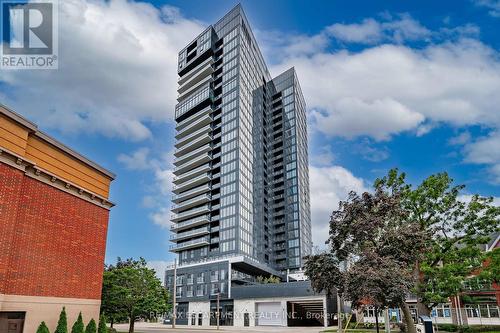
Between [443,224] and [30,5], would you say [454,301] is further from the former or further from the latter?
[30,5]

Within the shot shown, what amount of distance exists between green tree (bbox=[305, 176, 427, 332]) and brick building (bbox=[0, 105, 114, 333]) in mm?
16163

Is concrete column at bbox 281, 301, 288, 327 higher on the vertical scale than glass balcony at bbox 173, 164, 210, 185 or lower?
lower

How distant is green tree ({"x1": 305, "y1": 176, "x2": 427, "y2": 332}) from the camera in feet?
77.8

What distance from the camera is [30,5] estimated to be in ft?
62.0

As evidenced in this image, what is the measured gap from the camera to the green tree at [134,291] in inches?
1268

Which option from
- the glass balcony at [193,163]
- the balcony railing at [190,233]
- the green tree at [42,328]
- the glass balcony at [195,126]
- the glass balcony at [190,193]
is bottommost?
the green tree at [42,328]

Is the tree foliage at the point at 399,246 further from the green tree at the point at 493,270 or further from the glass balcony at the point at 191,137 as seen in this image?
the glass balcony at the point at 191,137

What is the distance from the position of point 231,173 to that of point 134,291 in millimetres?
48605

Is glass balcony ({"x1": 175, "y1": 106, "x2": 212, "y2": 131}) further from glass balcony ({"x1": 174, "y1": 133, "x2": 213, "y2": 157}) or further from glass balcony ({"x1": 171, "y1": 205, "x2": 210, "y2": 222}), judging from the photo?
glass balcony ({"x1": 171, "y1": 205, "x2": 210, "y2": 222})

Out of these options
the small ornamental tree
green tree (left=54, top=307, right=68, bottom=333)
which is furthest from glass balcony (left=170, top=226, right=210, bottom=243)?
green tree (left=54, top=307, right=68, bottom=333)

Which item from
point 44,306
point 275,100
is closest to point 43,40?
point 44,306

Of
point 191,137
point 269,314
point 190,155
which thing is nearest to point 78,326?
point 269,314

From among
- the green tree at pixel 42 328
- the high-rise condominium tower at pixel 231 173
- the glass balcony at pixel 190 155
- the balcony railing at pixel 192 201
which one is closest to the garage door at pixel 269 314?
the high-rise condominium tower at pixel 231 173

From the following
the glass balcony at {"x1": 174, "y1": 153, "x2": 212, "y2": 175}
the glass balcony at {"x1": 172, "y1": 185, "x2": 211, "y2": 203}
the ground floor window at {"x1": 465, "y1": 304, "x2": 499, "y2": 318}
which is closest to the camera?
the ground floor window at {"x1": 465, "y1": 304, "x2": 499, "y2": 318}
